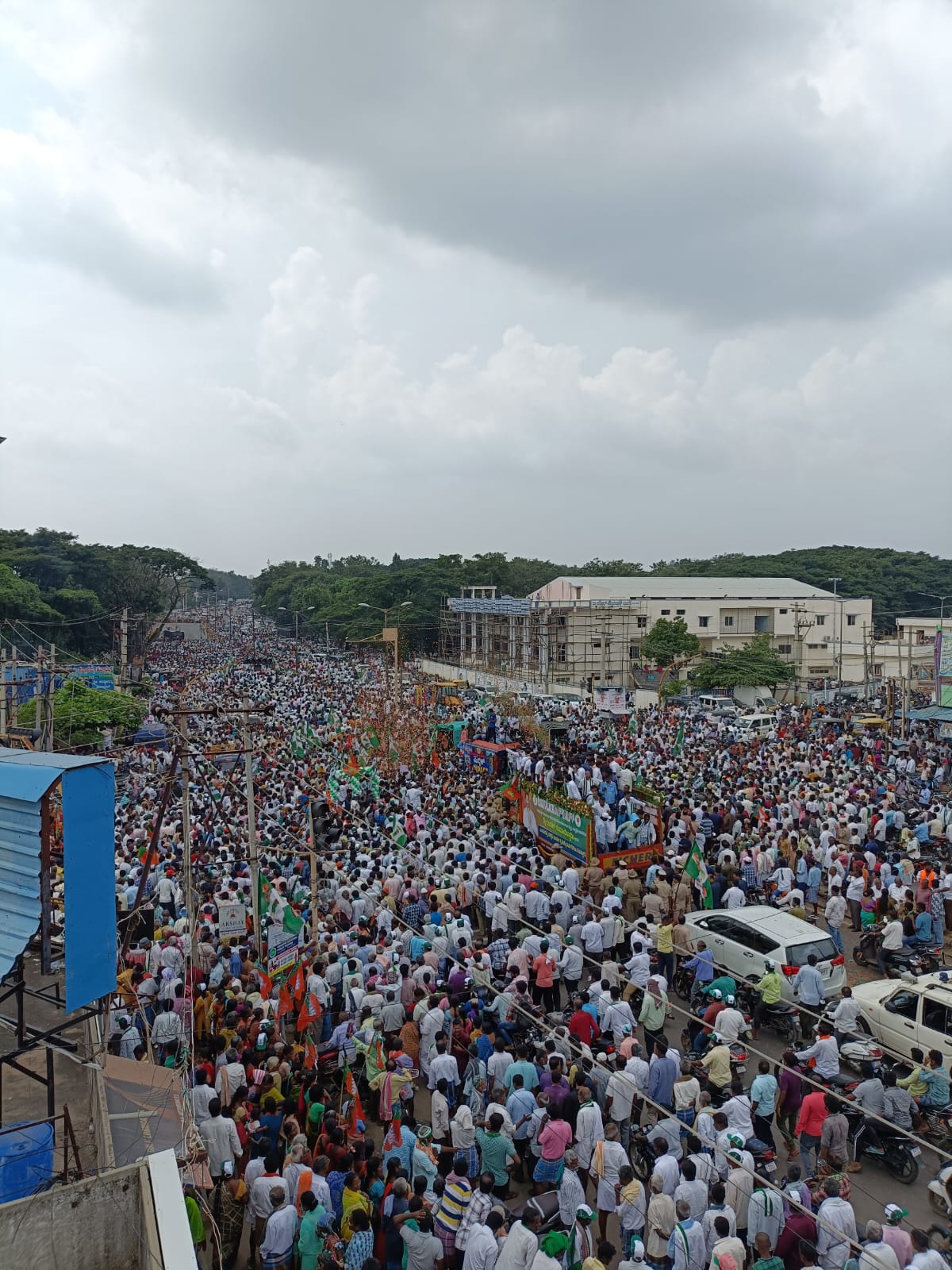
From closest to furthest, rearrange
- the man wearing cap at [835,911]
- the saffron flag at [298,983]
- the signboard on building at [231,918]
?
1. the saffron flag at [298,983]
2. the signboard on building at [231,918]
3. the man wearing cap at [835,911]

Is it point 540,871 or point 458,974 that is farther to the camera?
point 540,871

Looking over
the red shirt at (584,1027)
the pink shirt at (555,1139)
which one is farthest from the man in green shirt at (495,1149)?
the red shirt at (584,1027)

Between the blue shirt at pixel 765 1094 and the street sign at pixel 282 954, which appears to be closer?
the blue shirt at pixel 765 1094

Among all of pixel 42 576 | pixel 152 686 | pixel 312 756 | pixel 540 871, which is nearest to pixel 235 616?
pixel 42 576

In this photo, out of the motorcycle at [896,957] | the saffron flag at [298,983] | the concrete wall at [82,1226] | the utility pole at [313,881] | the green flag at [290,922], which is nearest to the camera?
the concrete wall at [82,1226]

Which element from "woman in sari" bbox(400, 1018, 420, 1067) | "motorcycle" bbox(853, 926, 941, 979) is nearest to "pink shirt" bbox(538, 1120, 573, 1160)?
"woman in sari" bbox(400, 1018, 420, 1067)

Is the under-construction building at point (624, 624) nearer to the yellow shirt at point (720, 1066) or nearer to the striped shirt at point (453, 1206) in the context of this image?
the yellow shirt at point (720, 1066)

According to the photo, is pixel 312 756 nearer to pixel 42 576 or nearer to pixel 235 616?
pixel 42 576

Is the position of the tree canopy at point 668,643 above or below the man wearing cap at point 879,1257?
above

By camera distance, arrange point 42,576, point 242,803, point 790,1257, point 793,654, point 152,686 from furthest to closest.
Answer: point 42,576 → point 793,654 → point 152,686 → point 242,803 → point 790,1257
